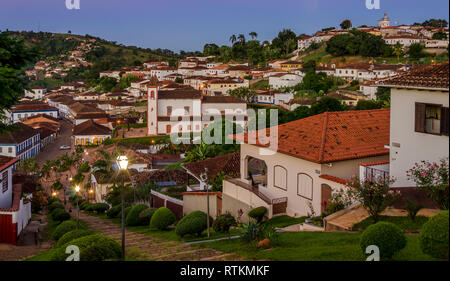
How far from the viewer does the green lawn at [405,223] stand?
31.3 feet

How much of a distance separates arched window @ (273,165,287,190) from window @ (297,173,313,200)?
2.25ft

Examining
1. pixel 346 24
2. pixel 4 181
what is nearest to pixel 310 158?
pixel 4 181

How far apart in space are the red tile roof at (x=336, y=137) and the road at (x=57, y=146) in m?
37.8

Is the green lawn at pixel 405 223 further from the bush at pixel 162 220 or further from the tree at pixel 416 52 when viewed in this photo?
the tree at pixel 416 52

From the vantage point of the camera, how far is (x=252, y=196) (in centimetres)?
1551

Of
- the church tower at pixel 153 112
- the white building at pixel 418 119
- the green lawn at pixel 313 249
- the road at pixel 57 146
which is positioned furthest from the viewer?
the church tower at pixel 153 112

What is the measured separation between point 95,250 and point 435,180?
7309 millimetres

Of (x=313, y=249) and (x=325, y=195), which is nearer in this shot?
(x=313, y=249)

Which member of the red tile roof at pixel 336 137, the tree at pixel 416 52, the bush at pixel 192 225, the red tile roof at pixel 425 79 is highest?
the tree at pixel 416 52

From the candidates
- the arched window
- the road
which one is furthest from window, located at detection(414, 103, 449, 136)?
the road

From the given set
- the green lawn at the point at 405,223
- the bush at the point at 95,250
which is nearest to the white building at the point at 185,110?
the green lawn at the point at 405,223

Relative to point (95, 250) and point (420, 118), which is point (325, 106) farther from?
point (95, 250)

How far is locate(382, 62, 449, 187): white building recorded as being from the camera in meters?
9.86

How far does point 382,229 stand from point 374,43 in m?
76.3
